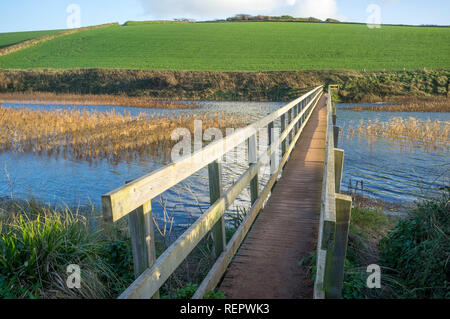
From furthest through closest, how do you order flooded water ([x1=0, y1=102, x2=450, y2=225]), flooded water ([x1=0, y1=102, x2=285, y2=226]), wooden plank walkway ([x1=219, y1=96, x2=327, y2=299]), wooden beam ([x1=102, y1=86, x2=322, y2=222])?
flooded water ([x1=0, y1=102, x2=450, y2=225])
flooded water ([x1=0, y1=102, x2=285, y2=226])
wooden plank walkway ([x1=219, y1=96, x2=327, y2=299])
wooden beam ([x1=102, y1=86, x2=322, y2=222])

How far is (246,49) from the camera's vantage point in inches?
2502

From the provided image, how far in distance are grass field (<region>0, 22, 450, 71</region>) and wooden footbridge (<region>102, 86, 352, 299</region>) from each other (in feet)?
159

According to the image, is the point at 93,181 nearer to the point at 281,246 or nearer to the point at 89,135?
the point at 89,135

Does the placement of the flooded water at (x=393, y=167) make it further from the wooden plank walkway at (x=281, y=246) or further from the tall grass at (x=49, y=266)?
the tall grass at (x=49, y=266)

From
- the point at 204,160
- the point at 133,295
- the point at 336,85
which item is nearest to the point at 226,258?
the point at 204,160

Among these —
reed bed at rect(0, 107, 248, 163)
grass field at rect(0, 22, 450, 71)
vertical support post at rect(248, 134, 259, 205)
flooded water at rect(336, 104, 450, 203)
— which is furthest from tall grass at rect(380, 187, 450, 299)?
grass field at rect(0, 22, 450, 71)

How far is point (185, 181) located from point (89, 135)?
6.28 m

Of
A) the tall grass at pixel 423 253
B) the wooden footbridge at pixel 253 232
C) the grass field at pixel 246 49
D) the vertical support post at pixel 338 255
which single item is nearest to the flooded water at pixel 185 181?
the wooden footbridge at pixel 253 232

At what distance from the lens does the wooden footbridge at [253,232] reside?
230 cm

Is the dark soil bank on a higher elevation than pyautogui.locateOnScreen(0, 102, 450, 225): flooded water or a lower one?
higher

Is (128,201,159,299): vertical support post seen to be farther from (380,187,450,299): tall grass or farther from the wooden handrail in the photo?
(380,187,450,299): tall grass

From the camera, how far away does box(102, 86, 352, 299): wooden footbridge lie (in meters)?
2.30

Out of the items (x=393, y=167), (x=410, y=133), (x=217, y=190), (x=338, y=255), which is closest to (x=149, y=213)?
(x=338, y=255)
